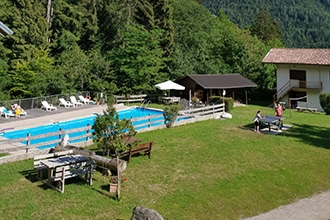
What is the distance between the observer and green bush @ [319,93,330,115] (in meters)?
30.4

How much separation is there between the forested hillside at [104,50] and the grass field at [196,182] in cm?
1555

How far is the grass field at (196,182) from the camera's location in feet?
33.1

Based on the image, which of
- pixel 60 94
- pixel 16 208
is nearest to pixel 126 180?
pixel 16 208

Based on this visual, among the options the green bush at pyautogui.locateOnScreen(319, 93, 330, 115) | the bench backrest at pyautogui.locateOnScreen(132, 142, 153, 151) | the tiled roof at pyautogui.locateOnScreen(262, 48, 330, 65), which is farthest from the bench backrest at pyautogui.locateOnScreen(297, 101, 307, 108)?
the bench backrest at pyautogui.locateOnScreen(132, 142, 153, 151)

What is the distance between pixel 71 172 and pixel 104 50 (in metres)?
32.7

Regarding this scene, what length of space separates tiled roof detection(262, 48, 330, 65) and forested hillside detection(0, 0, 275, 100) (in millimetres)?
1802

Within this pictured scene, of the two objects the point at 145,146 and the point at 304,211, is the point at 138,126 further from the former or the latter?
the point at 304,211

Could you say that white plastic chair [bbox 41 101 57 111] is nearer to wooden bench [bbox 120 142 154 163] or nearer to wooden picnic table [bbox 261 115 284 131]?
wooden bench [bbox 120 142 154 163]

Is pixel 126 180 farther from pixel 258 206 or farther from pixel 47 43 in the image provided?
pixel 47 43

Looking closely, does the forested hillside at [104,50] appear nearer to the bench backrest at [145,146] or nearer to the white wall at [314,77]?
the white wall at [314,77]

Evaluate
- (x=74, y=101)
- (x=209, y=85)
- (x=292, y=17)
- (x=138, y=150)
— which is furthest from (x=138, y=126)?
(x=292, y=17)

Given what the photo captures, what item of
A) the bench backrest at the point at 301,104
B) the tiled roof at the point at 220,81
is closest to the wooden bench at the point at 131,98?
the tiled roof at the point at 220,81

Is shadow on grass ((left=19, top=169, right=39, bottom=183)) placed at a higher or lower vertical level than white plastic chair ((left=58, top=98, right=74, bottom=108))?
lower

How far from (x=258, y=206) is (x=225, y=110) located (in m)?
16.5
